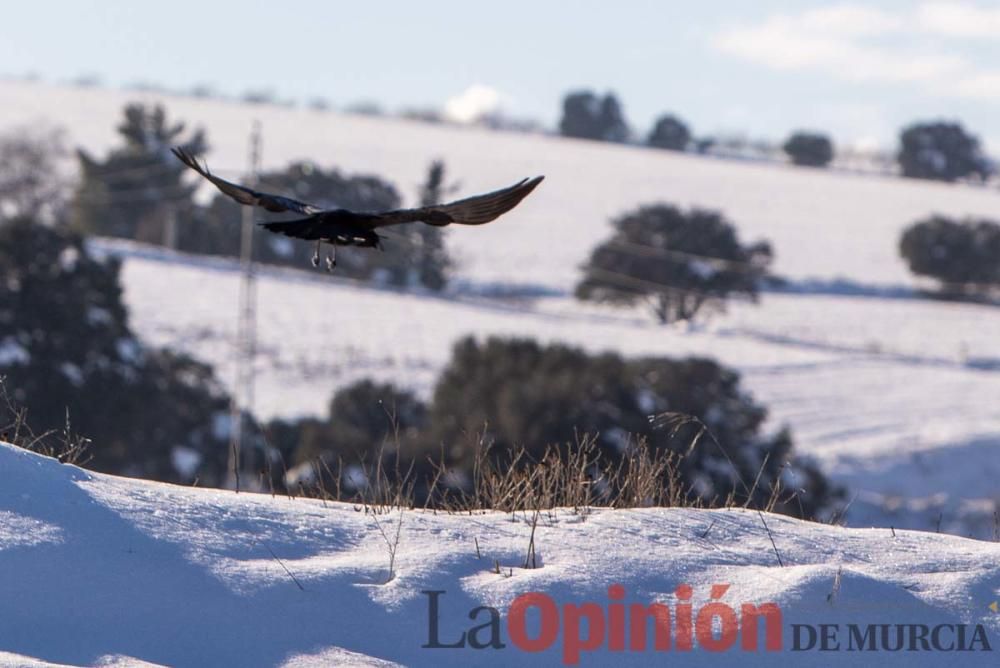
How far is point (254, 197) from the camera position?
19.1 feet

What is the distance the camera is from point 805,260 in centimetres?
6562

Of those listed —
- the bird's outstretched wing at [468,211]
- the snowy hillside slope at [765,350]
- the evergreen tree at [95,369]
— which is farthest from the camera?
the snowy hillside slope at [765,350]

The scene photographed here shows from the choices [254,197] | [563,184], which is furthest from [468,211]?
[563,184]

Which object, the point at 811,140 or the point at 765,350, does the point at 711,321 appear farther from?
the point at 811,140

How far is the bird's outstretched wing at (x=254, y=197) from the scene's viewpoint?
5691 millimetres

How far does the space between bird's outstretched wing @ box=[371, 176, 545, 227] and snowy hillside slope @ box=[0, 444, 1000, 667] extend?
155cm

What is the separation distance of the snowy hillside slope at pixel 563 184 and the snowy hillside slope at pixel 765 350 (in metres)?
7.84

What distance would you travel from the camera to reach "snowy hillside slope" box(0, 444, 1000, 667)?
5.80m

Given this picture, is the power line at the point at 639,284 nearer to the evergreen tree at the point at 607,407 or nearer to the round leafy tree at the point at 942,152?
the evergreen tree at the point at 607,407

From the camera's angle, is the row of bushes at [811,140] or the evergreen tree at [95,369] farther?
the row of bushes at [811,140]

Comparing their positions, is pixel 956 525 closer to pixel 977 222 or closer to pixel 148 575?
pixel 148 575

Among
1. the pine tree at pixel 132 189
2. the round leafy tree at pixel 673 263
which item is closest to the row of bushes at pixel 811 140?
the round leafy tree at pixel 673 263

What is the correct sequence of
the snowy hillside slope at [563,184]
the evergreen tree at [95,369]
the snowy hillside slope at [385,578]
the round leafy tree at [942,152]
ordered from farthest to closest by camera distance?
1. the round leafy tree at [942,152]
2. the snowy hillside slope at [563,184]
3. the evergreen tree at [95,369]
4. the snowy hillside slope at [385,578]

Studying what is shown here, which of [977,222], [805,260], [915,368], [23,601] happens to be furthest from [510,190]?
[977,222]
